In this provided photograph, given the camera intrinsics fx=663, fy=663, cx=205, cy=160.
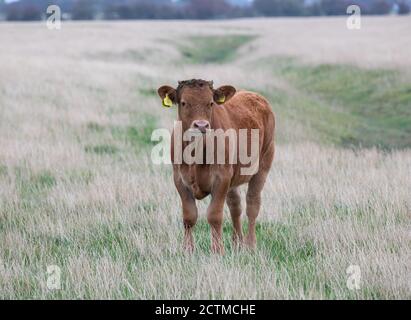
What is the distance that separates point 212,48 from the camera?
165ft

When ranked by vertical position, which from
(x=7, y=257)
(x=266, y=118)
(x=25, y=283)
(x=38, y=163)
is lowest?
(x=25, y=283)

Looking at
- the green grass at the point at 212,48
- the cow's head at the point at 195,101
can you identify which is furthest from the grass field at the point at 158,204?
the green grass at the point at 212,48

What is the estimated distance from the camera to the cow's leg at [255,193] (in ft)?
22.6

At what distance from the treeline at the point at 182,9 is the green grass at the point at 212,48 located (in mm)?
46220

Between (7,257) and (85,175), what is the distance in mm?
3563

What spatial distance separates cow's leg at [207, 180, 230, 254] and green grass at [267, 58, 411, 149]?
910 cm

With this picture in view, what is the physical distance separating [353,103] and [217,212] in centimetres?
1640

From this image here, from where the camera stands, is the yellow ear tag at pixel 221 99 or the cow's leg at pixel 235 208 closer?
the yellow ear tag at pixel 221 99

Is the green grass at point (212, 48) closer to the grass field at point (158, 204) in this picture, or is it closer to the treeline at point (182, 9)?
the grass field at point (158, 204)

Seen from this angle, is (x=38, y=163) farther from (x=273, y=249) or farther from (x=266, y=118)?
(x=273, y=249)
